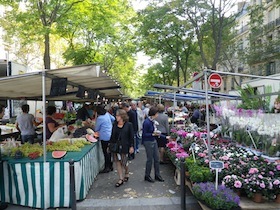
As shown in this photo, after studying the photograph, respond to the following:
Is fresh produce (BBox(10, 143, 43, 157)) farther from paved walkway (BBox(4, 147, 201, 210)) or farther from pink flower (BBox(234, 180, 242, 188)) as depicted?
pink flower (BBox(234, 180, 242, 188))

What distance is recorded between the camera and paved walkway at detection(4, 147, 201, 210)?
4.94 m

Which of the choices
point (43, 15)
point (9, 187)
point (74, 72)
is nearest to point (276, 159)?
point (74, 72)

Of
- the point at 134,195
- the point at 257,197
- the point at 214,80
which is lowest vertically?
the point at 134,195

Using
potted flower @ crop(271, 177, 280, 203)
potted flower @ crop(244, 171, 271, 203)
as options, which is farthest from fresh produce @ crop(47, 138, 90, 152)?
potted flower @ crop(271, 177, 280, 203)

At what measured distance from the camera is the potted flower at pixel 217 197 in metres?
3.83

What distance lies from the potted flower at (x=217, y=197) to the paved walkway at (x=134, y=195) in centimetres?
77

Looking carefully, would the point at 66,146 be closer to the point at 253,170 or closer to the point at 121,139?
the point at 121,139

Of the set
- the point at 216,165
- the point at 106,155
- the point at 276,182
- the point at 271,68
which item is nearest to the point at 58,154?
the point at 106,155

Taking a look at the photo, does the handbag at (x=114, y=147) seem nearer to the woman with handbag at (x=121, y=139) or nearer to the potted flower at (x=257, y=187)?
the woman with handbag at (x=121, y=139)

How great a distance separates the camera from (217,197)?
12.8ft

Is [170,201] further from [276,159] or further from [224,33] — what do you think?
[224,33]

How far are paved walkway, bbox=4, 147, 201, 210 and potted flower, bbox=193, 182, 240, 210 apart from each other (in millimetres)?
773

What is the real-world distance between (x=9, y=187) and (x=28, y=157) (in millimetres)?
651

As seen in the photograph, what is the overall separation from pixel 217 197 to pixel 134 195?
2.10 m
